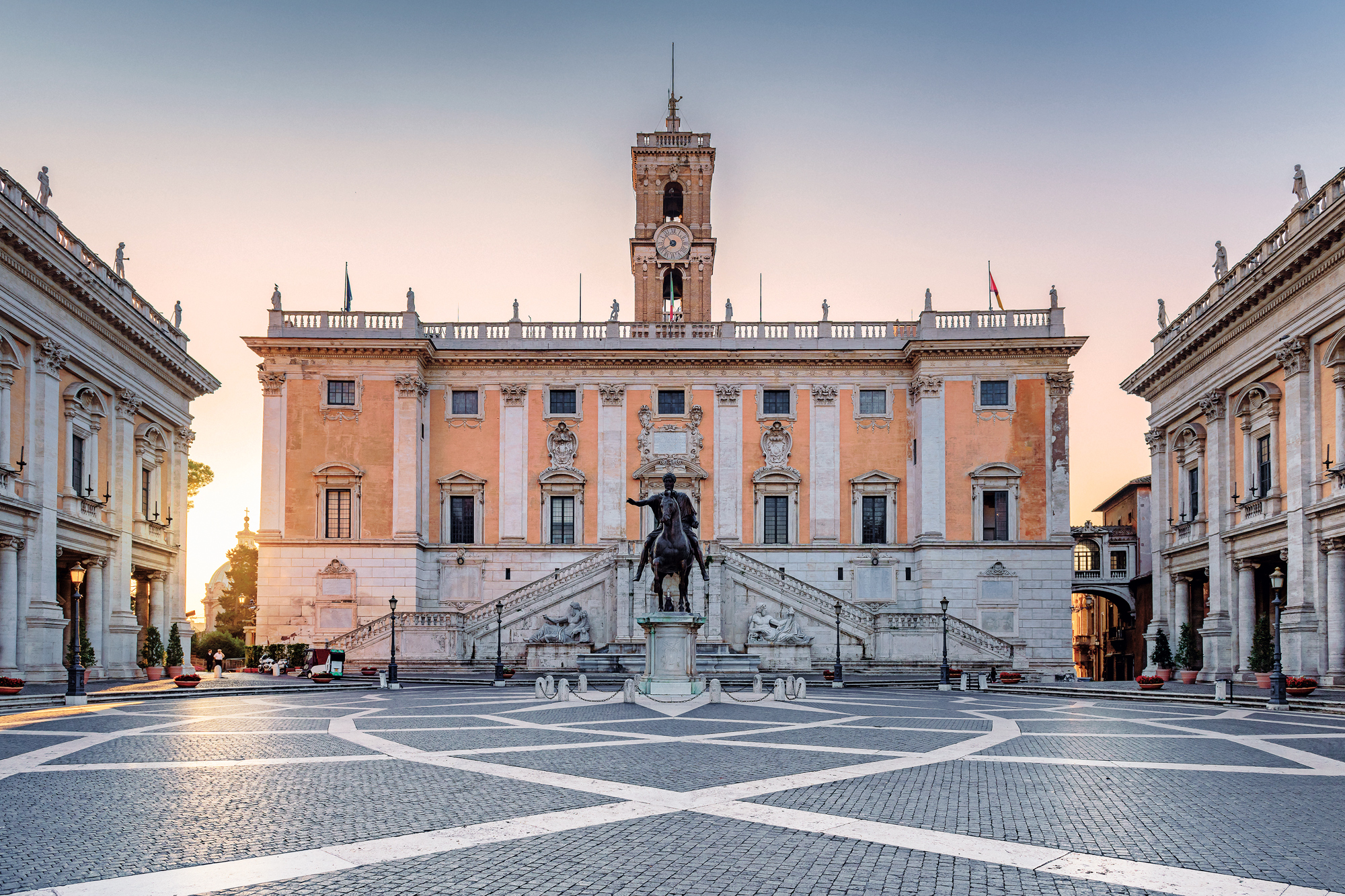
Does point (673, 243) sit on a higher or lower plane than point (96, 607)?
higher

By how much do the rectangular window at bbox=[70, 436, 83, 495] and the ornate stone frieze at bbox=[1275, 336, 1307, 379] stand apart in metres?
39.1

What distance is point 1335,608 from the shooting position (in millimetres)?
33625

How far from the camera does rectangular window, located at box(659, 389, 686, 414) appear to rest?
191ft

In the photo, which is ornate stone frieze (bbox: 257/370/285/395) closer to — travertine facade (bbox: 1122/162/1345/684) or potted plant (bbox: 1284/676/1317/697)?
travertine facade (bbox: 1122/162/1345/684)

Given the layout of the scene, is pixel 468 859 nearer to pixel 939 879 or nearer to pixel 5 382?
pixel 939 879

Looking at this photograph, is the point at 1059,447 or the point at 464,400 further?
the point at 464,400

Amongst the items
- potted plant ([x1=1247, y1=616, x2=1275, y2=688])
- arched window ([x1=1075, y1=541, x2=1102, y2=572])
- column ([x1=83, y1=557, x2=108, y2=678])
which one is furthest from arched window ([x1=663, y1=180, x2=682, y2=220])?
potted plant ([x1=1247, y1=616, x2=1275, y2=688])

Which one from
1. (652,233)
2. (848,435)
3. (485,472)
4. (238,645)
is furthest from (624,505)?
(238,645)

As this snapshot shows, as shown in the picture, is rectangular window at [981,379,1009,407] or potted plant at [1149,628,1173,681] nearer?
potted plant at [1149,628,1173,681]

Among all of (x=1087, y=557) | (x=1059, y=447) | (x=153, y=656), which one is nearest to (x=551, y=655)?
(x=153, y=656)

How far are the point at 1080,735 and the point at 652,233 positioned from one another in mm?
51211

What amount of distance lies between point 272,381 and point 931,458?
32.1 m

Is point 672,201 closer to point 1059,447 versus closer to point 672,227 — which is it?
point 672,227

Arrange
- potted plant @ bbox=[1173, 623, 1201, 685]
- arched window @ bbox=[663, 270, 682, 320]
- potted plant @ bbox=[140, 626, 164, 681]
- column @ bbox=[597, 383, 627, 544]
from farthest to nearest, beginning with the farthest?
1. arched window @ bbox=[663, 270, 682, 320]
2. column @ bbox=[597, 383, 627, 544]
3. potted plant @ bbox=[1173, 623, 1201, 685]
4. potted plant @ bbox=[140, 626, 164, 681]
